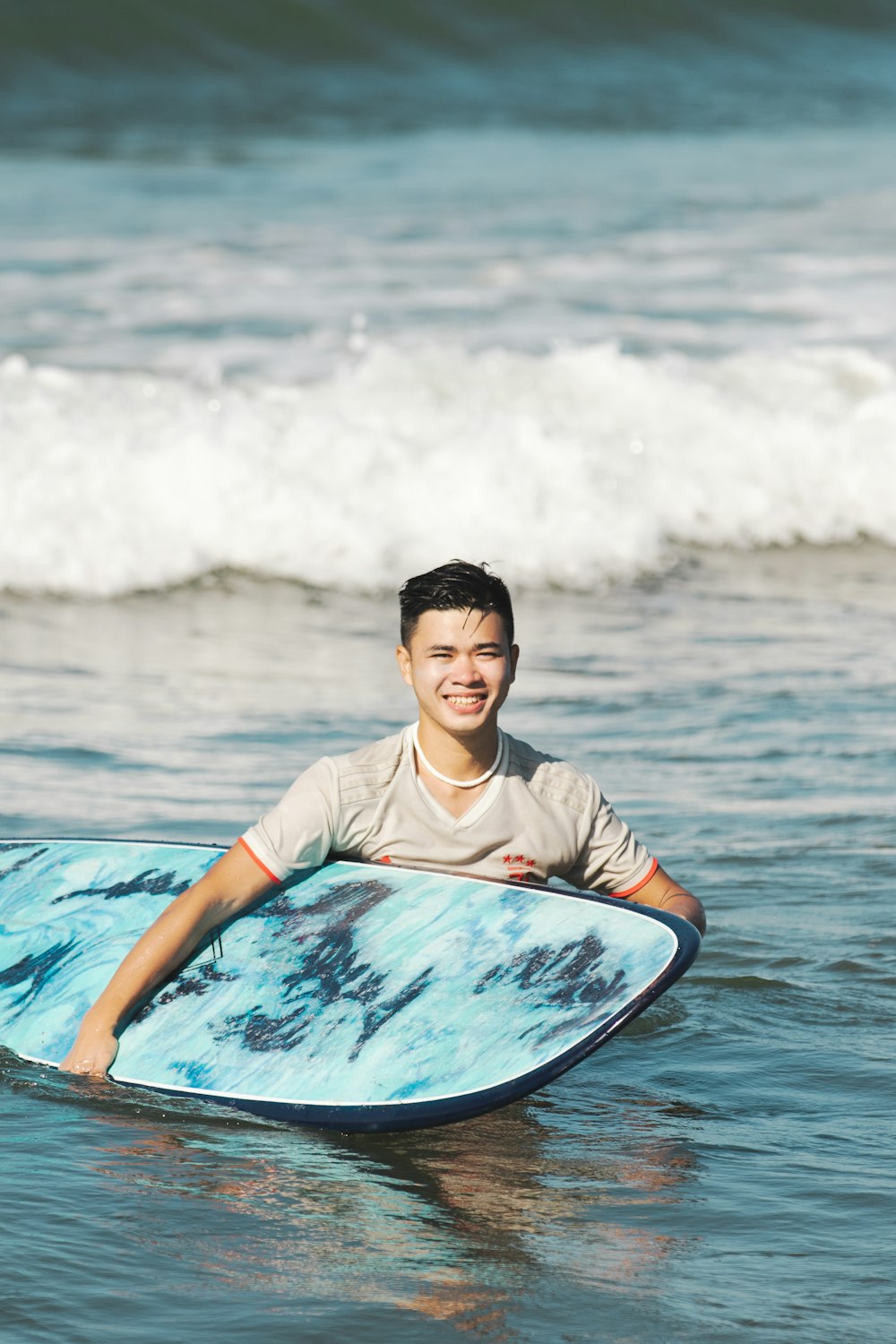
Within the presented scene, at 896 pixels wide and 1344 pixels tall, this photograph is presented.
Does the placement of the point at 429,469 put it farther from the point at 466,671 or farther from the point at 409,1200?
the point at 409,1200

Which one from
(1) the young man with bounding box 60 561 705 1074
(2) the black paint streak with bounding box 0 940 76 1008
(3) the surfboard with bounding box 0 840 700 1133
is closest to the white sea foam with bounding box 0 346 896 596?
(2) the black paint streak with bounding box 0 940 76 1008

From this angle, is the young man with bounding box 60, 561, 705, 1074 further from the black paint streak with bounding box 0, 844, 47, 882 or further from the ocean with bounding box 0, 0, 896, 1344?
the black paint streak with bounding box 0, 844, 47, 882

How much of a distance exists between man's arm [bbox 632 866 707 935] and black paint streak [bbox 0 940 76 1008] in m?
1.28

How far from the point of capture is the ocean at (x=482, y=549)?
2848mm

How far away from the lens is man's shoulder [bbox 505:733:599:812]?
11.6ft

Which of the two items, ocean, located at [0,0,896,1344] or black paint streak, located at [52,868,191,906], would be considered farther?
black paint streak, located at [52,868,191,906]

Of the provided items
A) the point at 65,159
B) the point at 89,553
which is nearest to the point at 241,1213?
the point at 89,553

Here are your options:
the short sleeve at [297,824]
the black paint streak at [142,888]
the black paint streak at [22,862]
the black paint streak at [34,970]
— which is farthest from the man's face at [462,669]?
the black paint streak at [22,862]

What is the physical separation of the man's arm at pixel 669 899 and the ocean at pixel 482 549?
37cm

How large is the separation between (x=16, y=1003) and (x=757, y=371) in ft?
26.7

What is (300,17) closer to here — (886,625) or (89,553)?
(89,553)

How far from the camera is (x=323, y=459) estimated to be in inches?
367

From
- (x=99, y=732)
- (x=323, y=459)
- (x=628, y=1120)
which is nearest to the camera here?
(x=628, y=1120)

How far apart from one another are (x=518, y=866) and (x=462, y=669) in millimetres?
452
